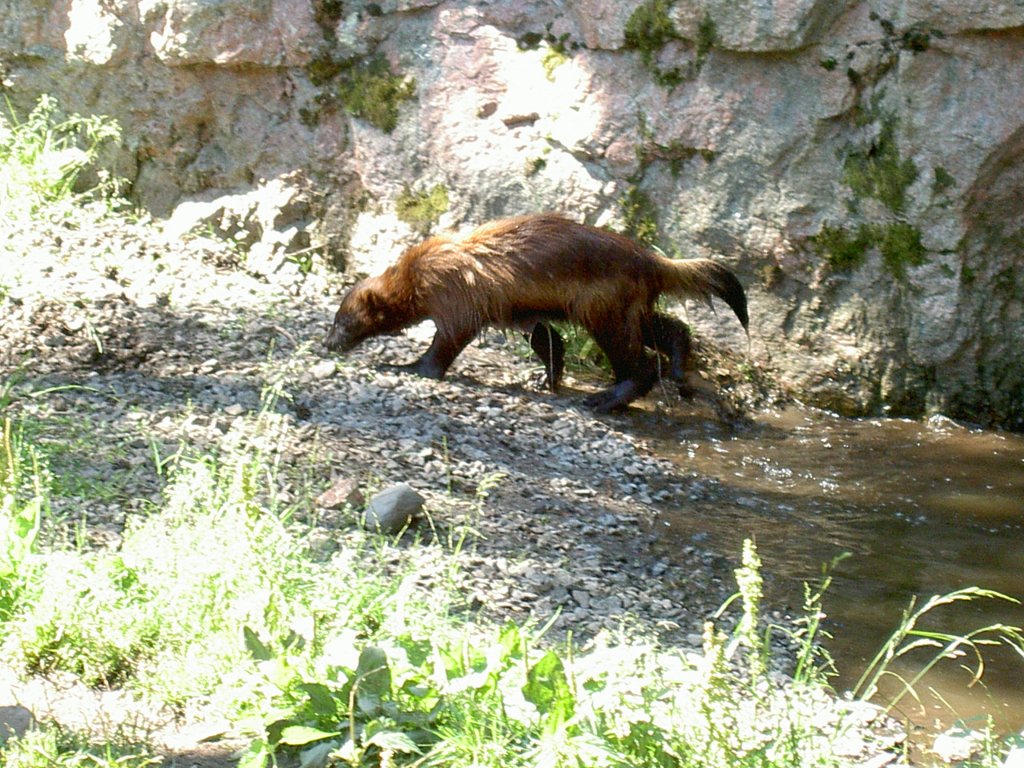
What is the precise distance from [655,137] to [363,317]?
2.11 meters

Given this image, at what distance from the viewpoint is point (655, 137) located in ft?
25.4

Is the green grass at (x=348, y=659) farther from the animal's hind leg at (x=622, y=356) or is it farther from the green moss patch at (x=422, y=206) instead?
the green moss patch at (x=422, y=206)

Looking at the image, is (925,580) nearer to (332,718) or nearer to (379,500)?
(379,500)

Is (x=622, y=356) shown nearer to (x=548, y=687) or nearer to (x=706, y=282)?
(x=706, y=282)

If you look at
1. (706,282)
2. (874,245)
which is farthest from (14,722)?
(874,245)

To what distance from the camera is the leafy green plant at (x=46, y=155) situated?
8406mm

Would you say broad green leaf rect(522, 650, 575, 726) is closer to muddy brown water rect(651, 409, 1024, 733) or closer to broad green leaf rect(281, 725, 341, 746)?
broad green leaf rect(281, 725, 341, 746)

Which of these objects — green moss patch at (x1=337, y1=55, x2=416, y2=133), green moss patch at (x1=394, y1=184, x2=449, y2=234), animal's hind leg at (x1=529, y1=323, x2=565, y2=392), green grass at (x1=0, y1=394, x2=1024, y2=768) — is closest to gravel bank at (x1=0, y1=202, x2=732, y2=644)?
animal's hind leg at (x1=529, y1=323, x2=565, y2=392)

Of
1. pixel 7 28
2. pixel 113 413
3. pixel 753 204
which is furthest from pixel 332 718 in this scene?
pixel 7 28

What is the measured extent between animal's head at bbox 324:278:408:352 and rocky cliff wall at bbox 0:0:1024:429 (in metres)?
0.97

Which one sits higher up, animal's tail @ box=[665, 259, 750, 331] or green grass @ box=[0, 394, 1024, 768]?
animal's tail @ box=[665, 259, 750, 331]

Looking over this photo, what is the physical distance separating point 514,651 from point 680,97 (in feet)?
16.8

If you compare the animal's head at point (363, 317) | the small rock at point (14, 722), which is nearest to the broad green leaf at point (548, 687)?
the small rock at point (14, 722)

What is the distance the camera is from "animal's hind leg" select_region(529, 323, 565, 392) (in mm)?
7641
